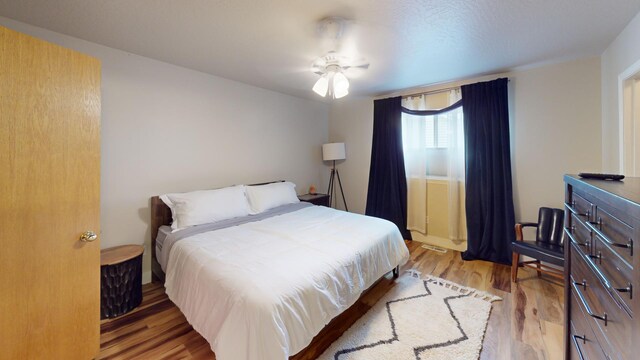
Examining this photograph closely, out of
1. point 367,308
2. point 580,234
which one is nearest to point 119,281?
point 367,308

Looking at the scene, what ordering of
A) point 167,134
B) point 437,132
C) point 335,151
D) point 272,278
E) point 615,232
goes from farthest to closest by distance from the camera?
point 335,151 → point 437,132 → point 167,134 → point 272,278 → point 615,232

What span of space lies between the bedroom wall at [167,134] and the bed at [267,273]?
288 millimetres

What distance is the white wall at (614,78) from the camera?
1883 mm

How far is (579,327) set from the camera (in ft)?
3.81

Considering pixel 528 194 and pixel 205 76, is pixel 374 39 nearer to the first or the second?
pixel 205 76

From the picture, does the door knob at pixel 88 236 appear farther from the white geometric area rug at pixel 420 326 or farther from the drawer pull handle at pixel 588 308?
the drawer pull handle at pixel 588 308

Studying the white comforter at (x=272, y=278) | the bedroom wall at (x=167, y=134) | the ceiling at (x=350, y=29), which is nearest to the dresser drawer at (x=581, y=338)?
the white comforter at (x=272, y=278)

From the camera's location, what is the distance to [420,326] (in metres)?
1.98

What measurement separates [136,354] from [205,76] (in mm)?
2880

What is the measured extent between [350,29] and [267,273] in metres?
1.97

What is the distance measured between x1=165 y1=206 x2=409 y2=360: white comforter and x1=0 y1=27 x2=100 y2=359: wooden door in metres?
Result: 0.62

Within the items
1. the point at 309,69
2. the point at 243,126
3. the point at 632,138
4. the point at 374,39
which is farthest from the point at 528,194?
the point at 243,126

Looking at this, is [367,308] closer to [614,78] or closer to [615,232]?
[615,232]

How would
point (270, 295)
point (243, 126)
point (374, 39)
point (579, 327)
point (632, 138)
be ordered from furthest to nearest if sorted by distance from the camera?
point (243, 126) → point (374, 39) → point (632, 138) → point (270, 295) → point (579, 327)
